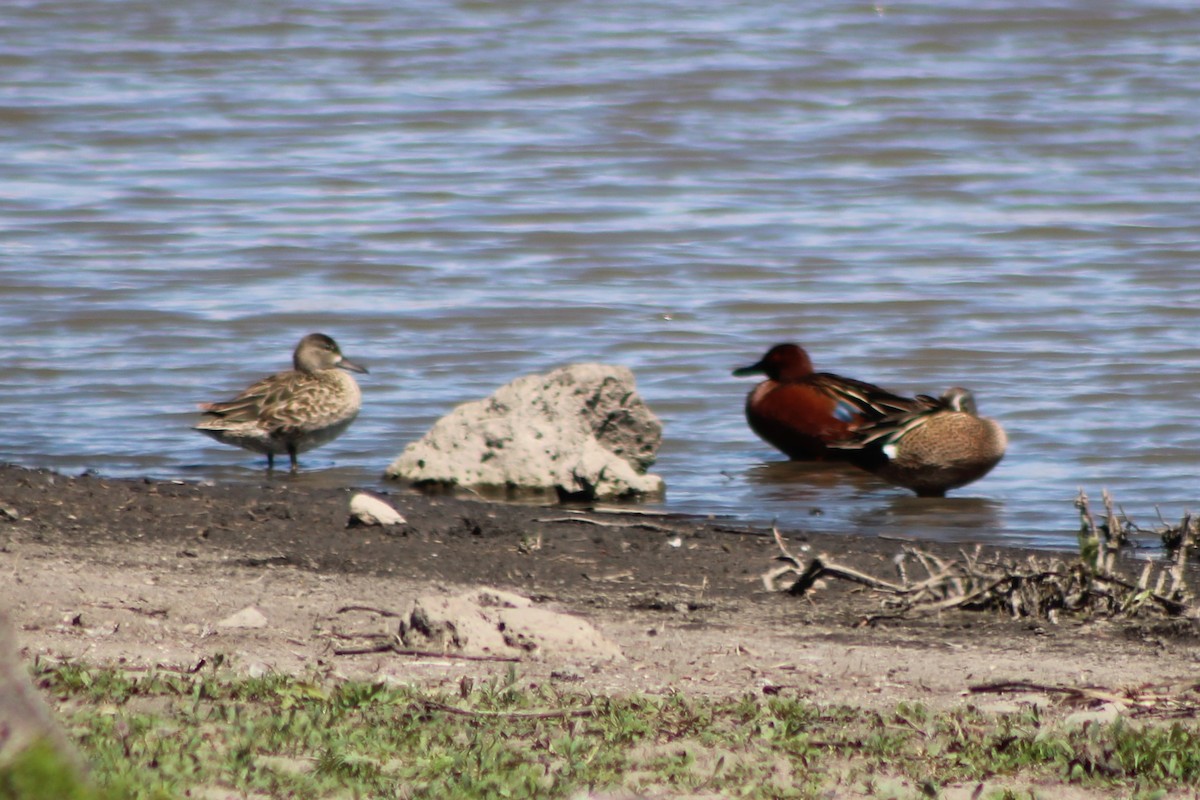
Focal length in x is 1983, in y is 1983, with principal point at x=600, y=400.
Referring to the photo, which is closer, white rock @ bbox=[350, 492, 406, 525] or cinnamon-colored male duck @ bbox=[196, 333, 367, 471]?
white rock @ bbox=[350, 492, 406, 525]

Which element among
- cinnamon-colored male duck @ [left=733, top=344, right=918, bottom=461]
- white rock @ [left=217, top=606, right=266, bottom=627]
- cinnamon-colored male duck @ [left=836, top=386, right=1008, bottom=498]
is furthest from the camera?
cinnamon-colored male duck @ [left=733, top=344, right=918, bottom=461]

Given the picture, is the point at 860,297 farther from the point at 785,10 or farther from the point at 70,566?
the point at 785,10

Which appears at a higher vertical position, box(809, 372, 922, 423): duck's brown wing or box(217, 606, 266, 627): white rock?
box(217, 606, 266, 627): white rock

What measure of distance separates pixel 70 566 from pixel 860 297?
24.7 feet

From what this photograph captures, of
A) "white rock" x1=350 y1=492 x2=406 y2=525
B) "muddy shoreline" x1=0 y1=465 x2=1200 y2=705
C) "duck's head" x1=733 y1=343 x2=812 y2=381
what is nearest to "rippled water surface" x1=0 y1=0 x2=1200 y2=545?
"duck's head" x1=733 y1=343 x2=812 y2=381

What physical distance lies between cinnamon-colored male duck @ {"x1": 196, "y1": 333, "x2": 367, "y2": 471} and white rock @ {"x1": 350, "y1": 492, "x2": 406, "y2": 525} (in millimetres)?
1866

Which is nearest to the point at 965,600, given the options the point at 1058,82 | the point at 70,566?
the point at 70,566

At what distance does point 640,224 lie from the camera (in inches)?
604

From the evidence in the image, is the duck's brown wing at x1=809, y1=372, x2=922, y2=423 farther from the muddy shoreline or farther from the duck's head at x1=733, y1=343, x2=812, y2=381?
the muddy shoreline

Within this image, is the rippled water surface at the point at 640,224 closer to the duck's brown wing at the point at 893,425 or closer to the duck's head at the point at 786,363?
the duck's brown wing at the point at 893,425

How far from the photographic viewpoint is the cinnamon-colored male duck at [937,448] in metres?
8.87

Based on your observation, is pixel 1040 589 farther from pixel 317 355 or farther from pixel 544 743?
pixel 317 355

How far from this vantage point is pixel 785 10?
25141mm

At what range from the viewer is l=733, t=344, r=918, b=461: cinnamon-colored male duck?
970cm
